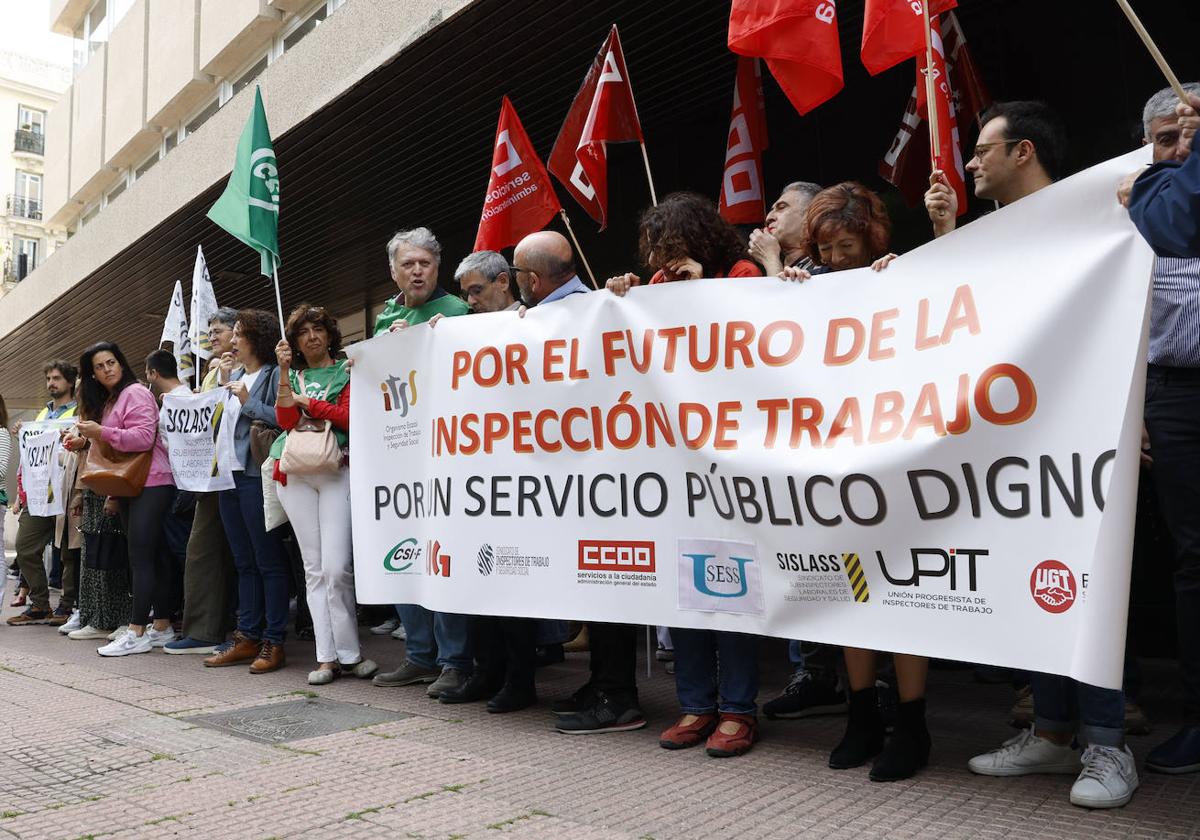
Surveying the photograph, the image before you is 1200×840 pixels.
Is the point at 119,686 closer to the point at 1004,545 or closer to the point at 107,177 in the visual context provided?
the point at 1004,545

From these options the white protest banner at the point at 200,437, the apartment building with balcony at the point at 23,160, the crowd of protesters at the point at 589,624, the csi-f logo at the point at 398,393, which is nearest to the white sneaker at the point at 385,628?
the crowd of protesters at the point at 589,624

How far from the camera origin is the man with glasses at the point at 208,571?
21.3 feet

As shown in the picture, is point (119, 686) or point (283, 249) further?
point (283, 249)

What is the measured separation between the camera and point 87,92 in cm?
1958

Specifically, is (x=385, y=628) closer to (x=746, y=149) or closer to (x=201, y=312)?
(x=201, y=312)

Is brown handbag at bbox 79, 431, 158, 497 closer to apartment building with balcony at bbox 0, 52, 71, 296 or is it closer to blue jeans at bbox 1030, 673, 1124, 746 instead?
blue jeans at bbox 1030, 673, 1124, 746

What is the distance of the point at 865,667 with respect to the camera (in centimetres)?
337

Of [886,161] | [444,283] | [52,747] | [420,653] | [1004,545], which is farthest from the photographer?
[444,283]

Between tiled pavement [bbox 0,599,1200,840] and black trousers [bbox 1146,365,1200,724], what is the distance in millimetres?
423

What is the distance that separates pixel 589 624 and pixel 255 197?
3.39 m

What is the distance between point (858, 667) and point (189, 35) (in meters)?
14.8

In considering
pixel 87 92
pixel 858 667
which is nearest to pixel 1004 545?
pixel 858 667

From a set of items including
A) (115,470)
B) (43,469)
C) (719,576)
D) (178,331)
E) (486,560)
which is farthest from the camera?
(43,469)

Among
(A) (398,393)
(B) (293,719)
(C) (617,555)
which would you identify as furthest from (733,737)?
(A) (398,393)
